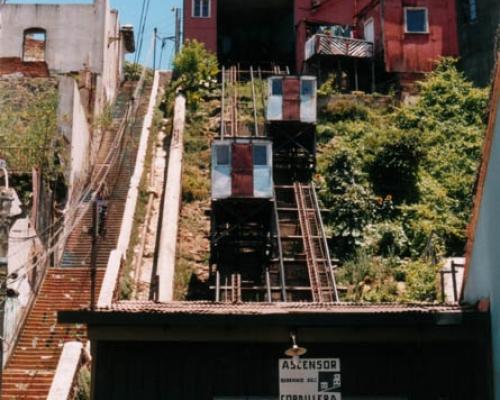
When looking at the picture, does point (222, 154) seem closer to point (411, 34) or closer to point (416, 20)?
point (411, 34)

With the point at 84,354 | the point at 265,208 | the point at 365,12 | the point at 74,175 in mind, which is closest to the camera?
the point at 84,354

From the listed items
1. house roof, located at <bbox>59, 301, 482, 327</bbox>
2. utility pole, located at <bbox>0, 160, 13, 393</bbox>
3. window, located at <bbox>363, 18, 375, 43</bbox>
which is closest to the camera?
house roof, located at <bbox>59, 301, 482, 327</bbox>

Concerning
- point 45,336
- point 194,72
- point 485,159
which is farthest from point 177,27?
point 485,159

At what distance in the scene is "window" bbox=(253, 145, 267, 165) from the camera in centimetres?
2758

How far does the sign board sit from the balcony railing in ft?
98.5

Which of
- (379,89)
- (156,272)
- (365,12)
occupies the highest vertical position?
(365,12)

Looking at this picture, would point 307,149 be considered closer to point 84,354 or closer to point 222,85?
point 222,85

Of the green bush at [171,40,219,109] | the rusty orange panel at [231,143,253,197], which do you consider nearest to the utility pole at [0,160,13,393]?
the rusty orange panel at [231,143,253,197]

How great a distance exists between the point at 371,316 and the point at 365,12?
1329 inches

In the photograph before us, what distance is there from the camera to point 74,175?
95.0 feet

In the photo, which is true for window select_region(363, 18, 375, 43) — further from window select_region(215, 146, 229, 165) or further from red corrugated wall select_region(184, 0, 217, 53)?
window select_region(215, 146, 229, 165)

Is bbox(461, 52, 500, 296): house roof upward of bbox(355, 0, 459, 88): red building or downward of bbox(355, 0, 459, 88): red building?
downward

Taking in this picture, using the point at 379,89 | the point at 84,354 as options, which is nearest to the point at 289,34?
the point at 379,89

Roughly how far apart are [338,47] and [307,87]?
7.56 meters
